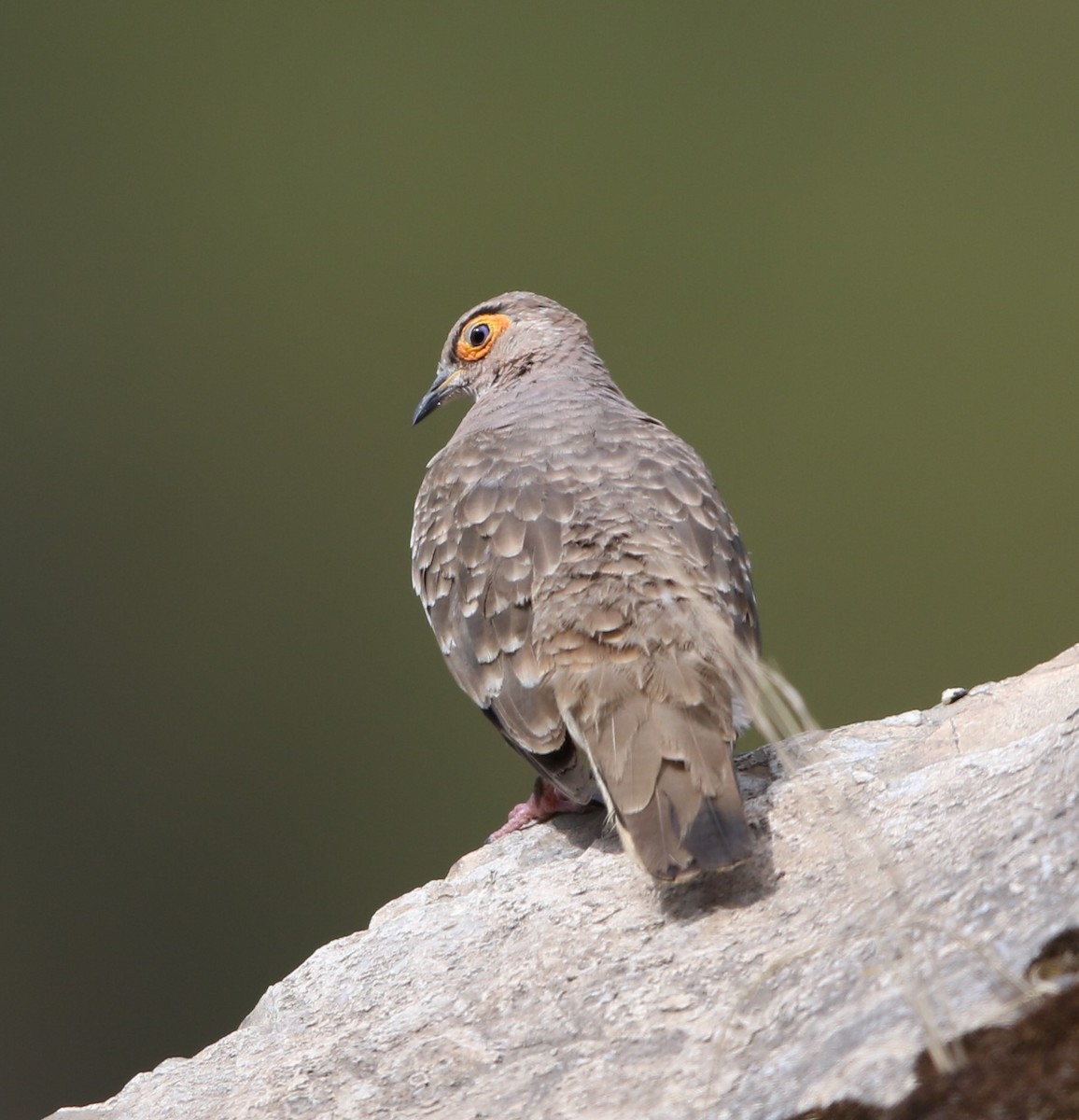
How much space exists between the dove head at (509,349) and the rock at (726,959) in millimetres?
1961

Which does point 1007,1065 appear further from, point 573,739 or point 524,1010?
point 573,739

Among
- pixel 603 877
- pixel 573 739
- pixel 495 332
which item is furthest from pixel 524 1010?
pixel 495 332

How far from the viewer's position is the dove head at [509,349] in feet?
16.9

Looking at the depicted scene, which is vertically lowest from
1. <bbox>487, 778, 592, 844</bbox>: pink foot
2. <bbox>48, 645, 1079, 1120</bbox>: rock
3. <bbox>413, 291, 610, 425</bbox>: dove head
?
<bbox>48, 645, 1079, 1120</bbox>: rock

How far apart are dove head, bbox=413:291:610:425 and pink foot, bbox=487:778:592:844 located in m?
1.80

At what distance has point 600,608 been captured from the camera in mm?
3334

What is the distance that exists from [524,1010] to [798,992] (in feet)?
2.19

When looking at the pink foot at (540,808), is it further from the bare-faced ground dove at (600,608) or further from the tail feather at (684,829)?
the tail feather at (684,829)

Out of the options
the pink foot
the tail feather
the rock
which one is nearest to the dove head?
the pink foot

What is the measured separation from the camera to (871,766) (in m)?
3.34

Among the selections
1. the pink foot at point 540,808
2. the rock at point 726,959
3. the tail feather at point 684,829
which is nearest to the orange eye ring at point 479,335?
the pink foot at point 540,808

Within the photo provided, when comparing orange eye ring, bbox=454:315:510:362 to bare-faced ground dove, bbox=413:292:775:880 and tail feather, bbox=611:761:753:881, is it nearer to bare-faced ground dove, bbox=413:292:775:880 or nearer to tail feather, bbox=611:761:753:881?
bare-faced ground dove, bbox=413:292:775:880

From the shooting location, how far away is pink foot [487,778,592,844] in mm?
3725

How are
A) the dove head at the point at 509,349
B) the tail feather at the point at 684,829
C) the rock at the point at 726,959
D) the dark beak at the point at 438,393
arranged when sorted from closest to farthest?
1. the rock at the point at 726,959
2. the tail feather at the point at 684,829
3. the dove head at the point at 509,349
4. the dark beak at the point at 438,393
